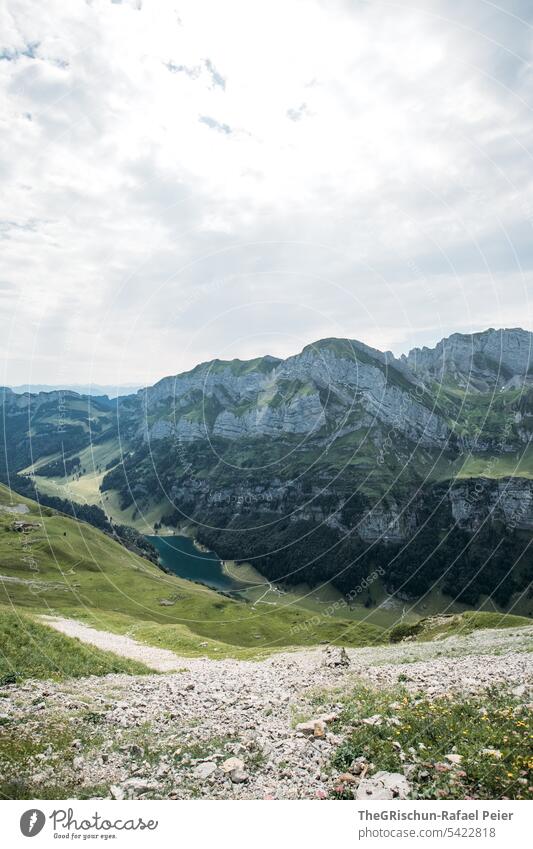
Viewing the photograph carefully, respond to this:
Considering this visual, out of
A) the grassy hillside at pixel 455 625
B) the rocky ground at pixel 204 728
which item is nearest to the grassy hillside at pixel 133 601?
the grassy hillside at pixel 455 625

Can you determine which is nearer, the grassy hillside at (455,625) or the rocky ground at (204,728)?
the rocky ground at (204,728)

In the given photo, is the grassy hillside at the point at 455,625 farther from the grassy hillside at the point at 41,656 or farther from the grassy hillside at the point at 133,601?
the grassy hillside at the point at 133,601

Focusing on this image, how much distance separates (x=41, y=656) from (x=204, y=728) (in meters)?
13.6

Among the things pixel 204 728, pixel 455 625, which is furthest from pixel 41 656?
pixel 455 625

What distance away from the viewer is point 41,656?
27.1 m

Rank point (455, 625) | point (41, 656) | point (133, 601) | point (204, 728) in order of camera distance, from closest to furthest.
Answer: point (204, 728) < point (41, 656) < point (455, 625) < point (133, 601)

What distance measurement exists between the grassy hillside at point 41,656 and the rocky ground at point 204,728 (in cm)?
139

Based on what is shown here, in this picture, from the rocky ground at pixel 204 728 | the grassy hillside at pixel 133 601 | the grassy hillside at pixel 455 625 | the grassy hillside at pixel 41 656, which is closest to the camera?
the rocky ground at pixel 204 728

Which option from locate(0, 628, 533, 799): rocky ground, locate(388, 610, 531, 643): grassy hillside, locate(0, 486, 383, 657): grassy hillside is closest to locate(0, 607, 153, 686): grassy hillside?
locate(0, 628, 533, 799): rocky ground

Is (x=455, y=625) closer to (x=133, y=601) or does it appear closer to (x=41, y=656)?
(x=41, y=656)

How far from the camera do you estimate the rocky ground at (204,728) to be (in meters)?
14.0

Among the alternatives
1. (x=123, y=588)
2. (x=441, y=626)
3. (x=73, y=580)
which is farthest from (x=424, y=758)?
(x=123, y=588)
